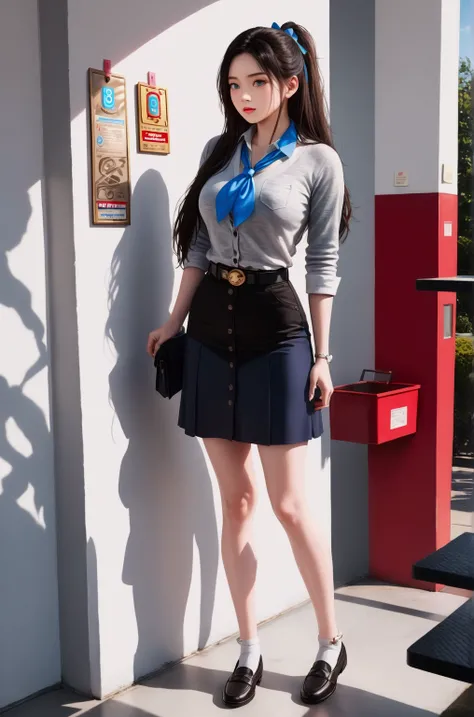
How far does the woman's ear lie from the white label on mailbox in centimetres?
150

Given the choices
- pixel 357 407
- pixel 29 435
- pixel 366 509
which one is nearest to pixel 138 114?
pixel 29 435

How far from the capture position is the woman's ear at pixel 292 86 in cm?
270

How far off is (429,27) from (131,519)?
231 centimetres

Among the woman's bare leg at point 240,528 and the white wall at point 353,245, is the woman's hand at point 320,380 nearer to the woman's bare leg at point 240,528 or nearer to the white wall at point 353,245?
the woman's bare leg at point 240,528

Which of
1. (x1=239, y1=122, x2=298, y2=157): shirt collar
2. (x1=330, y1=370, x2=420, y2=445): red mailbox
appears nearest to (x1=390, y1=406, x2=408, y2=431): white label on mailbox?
(x1=330, y1=370, x2=420, y2=445): red mailbox

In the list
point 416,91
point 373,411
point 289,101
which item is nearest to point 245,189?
point 289,101

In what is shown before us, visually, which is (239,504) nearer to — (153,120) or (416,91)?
(153,120)

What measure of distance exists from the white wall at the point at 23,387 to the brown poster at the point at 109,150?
173mm

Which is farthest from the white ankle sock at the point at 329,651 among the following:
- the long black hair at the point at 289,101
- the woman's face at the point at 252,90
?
the woman's face at the point at 252,90

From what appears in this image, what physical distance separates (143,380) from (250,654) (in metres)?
0.96

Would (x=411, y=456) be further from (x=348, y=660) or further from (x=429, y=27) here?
(x=429, y=27)

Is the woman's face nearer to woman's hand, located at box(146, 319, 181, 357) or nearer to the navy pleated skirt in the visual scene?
the navy pleated skirt

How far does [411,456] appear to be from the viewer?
3934mm

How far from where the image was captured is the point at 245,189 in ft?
8.70
